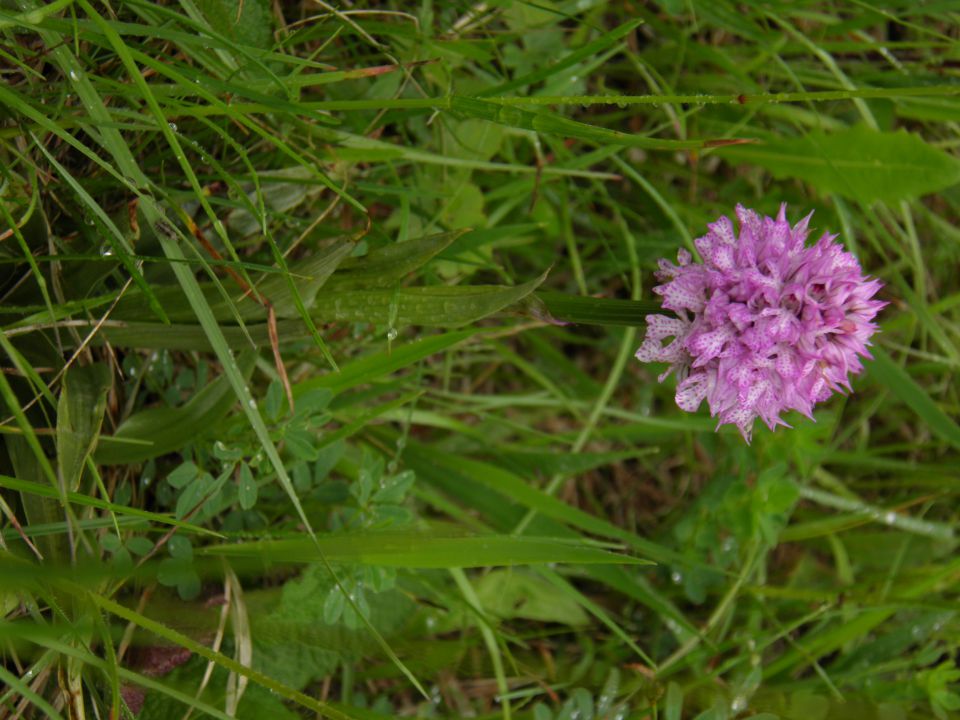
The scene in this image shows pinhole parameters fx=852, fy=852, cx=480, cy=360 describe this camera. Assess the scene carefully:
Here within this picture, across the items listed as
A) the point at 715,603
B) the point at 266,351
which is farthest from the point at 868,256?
the point at 266,351

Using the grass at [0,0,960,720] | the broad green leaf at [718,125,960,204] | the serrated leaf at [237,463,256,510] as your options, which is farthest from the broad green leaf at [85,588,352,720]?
the broad green leaf at [718,125,960,204]

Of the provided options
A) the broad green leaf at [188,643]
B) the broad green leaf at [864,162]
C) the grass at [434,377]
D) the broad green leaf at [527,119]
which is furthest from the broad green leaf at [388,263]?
Result: the broad green leaf at [864,162]

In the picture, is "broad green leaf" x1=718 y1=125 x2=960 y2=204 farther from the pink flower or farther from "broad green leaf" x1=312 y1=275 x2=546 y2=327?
"broad green leaf" x1=312 y1=275 x2=546 y2=327

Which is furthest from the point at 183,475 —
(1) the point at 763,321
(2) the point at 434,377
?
(1) the point at 763,321

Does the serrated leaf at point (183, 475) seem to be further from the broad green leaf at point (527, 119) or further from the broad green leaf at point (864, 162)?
the broad green leaf at point (864, 162)

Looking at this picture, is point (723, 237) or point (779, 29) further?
point (779, 29)

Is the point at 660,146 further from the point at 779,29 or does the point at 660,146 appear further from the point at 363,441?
the point at 779,29
